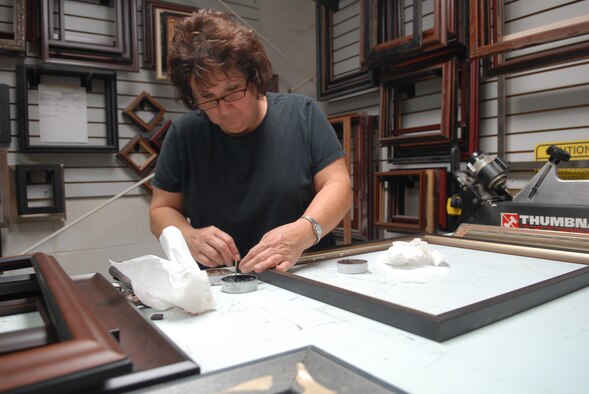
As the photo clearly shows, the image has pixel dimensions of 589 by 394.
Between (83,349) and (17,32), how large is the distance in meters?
2.58

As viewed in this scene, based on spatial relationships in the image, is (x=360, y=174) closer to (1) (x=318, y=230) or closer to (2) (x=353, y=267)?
(1) (x=318, y=230)

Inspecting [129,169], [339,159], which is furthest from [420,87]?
[129,169]

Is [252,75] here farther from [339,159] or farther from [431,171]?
[431,171]

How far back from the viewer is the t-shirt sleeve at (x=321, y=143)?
1473 mm

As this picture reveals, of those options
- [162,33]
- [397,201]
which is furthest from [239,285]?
[162,33]

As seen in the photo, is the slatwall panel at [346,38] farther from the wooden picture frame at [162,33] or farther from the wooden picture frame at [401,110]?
the wooden picture frame at [162,33]

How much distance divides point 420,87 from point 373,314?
229cm

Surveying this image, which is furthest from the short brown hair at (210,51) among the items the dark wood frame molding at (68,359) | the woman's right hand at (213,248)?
the dark wood frame molding at (68,359)

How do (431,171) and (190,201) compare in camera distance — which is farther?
(431,171)

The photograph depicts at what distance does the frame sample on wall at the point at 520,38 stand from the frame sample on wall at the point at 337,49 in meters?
1.05

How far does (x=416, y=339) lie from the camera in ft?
2.10

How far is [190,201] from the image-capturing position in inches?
60.6

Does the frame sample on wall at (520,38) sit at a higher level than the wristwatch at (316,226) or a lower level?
higher

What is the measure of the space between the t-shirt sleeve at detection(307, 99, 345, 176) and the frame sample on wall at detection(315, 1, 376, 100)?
64.7 inches
